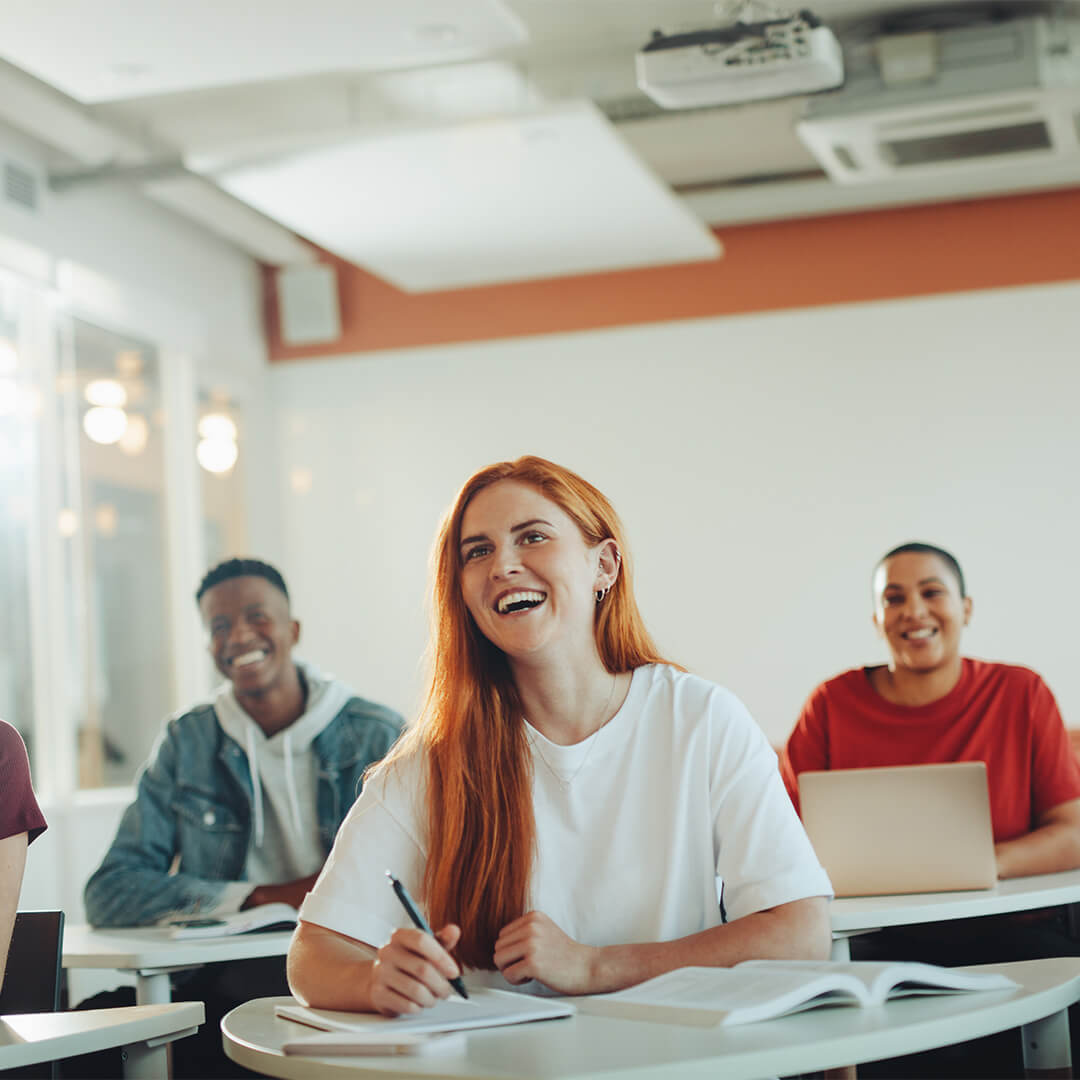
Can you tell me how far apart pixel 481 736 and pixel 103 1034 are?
24.4 inches

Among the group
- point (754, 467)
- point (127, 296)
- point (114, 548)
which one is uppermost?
point (127, 296)

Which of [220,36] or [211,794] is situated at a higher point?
[220,36]

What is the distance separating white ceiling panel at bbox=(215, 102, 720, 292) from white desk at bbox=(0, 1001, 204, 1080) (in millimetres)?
3220

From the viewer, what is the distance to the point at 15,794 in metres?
2.23

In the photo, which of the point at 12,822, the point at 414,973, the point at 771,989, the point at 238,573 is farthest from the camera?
the point at 238,573

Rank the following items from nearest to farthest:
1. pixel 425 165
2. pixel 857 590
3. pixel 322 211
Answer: pixel 425 165 → pixel 322 211 → pixel 857 590

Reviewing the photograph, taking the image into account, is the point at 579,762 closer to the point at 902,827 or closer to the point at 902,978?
the point at 902,978

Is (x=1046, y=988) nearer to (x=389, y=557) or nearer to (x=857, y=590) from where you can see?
(x=857, y=590)

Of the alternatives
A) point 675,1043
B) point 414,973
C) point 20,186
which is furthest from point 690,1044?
point 20,186

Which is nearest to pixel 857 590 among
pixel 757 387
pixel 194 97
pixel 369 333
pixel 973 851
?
pixel 757 387

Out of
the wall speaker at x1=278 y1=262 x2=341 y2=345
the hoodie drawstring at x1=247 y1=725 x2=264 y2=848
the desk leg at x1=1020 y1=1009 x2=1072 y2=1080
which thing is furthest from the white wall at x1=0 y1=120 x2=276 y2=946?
the desk leg at x1=1020 y1=1009 x2=1072 y2=1080

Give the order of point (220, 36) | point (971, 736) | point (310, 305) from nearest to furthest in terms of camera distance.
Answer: point (971, 736), point (220, 36), point (310, 305)

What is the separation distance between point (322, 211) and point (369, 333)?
178 cm

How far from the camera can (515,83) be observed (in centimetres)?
519
